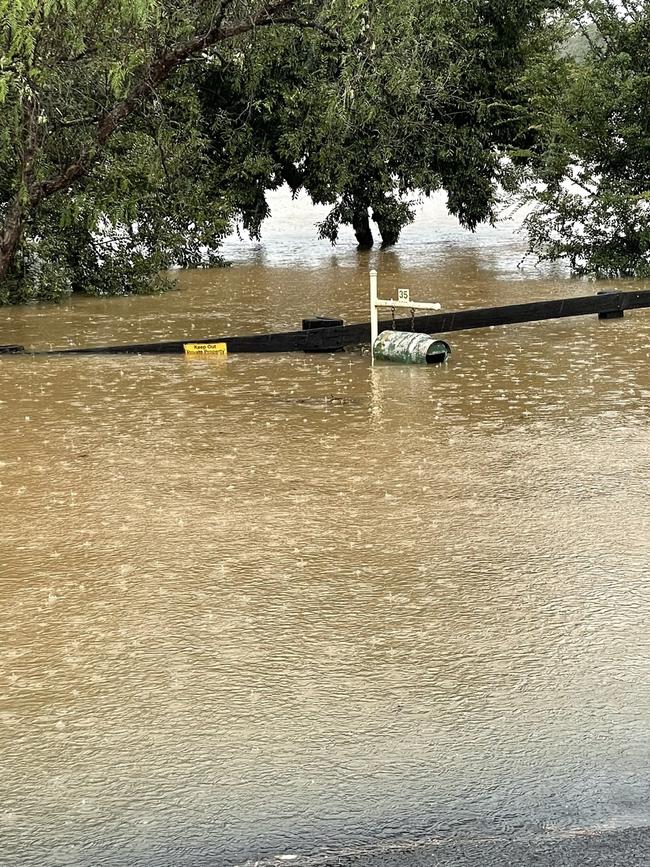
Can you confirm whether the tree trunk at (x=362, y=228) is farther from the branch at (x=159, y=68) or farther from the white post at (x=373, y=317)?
the white post at (x=373, y=317)

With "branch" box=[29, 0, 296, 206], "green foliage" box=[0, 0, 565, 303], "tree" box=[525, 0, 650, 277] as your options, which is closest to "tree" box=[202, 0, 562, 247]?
"green foliage" box=[0, 0, 565, 303]

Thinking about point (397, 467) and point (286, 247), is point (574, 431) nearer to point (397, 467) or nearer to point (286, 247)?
point (397, 467)

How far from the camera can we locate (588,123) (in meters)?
18.2

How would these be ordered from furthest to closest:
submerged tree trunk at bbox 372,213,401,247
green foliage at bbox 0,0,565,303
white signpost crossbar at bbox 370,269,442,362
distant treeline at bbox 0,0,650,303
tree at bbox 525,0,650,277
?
1. submerged tree trunk at bbox 372,213,401,247
2. tree at bbox 525,0,650,277
3. distant treeline at bbox 0,0,650,303
4. green foliage at bbox 0,0,565,303
5. white signpost crossbar at bbox 370,269,442,362

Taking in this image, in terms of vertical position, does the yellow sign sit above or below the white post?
below

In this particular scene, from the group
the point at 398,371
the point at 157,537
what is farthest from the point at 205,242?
the point at 157,537

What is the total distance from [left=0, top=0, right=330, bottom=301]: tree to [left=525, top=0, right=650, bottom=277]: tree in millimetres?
5148

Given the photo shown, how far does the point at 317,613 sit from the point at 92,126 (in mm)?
10162

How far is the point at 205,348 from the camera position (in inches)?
460

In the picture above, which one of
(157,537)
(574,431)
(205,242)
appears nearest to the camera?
(157,537)

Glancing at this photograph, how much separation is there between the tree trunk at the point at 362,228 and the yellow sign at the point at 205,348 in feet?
41.7

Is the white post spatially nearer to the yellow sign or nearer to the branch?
the yellow sign

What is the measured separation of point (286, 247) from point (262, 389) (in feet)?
55.3

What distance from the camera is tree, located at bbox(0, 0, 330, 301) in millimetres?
11945
